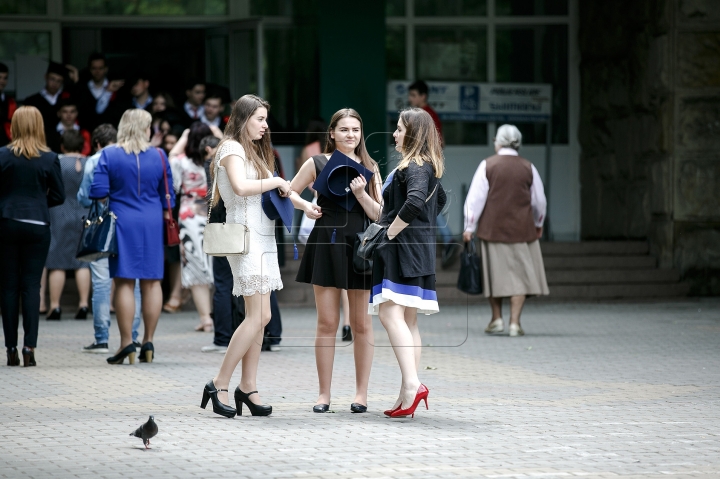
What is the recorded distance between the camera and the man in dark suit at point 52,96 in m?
16.5

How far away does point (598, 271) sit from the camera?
667 inches

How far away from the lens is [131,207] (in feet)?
33.7

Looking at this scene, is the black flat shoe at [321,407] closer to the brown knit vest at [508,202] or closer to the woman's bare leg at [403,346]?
the woman's bare leg at [403,346]

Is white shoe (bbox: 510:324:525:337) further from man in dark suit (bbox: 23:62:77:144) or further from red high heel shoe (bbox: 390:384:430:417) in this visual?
man in dark suit (bbox: 23:62:77:144)

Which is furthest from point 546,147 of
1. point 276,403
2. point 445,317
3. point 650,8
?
point 276,403

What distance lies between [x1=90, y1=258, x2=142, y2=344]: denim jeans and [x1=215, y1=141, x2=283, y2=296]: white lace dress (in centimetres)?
358

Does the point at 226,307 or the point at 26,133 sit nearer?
the point at 26,133

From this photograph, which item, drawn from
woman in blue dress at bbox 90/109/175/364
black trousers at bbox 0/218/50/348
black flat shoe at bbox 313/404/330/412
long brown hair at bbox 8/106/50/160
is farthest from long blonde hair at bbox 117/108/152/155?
black flat shoe at bbox 313/404/330/412

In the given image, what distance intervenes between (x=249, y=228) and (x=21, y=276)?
3.39 metres

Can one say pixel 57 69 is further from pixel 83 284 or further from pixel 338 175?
pixel 338 175

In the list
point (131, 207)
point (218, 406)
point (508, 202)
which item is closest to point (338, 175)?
point (218, 406)

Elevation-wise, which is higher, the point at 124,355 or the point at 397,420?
the point at 397,420

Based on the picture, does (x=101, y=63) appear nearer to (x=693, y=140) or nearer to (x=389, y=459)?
(x=693, y=140)

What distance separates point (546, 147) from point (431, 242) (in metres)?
13.2
